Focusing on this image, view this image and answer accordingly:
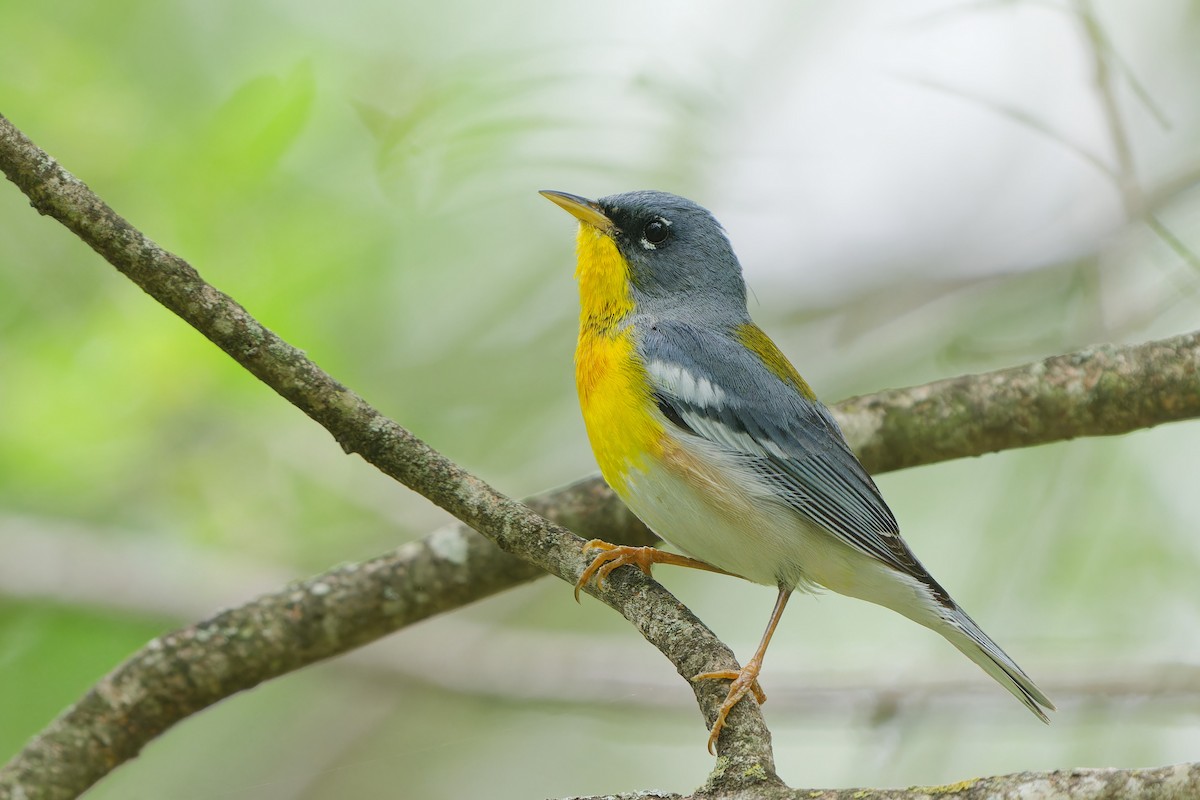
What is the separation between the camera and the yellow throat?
3799 mm

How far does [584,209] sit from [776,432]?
1378mm

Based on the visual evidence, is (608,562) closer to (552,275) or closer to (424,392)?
(424,392)

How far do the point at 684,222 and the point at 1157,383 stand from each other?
1975 millimetres

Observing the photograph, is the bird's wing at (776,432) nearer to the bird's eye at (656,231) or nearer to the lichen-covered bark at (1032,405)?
the lichen-covered bark at (1032,405)

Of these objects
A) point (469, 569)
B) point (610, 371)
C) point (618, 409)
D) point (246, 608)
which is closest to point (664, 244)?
point (610, 371)

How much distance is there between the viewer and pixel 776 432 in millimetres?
3975

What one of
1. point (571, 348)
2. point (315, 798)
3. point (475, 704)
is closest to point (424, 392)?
point (571, 348)

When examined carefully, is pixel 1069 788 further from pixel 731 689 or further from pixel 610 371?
pixel 610 371

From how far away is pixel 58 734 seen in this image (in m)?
3.87

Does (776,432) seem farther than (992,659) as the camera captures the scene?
Yes

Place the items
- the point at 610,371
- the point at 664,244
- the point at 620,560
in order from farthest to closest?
the point at 664,244 < the point at 610,371 < the point at 620,560

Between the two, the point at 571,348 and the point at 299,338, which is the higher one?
the point at 571,348

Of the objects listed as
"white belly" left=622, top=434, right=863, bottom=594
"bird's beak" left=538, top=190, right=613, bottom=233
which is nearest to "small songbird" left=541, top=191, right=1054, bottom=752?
"white belly" left=622, top=434, right=863, bottom=594

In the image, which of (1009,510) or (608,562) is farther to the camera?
(1009,510)
